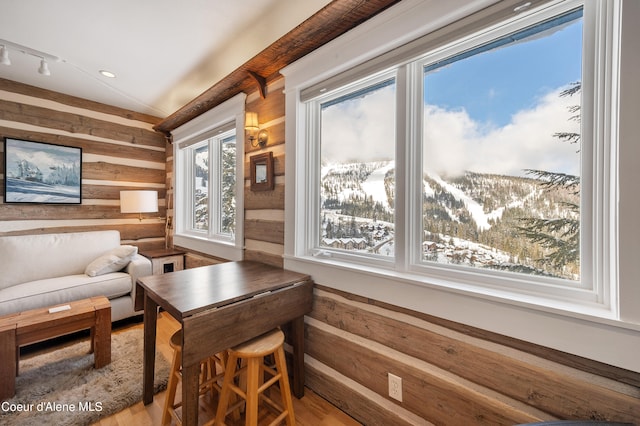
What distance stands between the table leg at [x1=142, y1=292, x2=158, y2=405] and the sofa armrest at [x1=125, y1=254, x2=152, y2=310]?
1.41 m

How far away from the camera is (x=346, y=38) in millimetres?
1611

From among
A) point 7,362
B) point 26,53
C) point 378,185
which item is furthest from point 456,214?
point 26,53

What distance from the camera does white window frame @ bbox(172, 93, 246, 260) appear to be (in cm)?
246

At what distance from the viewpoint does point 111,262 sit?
282 cm

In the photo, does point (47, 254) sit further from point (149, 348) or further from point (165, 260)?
point (149, 348)

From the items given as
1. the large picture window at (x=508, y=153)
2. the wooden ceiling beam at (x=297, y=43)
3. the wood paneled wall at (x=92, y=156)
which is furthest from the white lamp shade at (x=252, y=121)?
the wood paneled wall at (x=92, y=156)

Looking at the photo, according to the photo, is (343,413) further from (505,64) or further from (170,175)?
(170,175)

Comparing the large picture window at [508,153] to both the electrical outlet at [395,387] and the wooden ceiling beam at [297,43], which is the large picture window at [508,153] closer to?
the wooden ceiling beam at [297,43]

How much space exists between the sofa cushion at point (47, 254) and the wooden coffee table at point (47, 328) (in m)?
0.95

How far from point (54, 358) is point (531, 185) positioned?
11.8ft

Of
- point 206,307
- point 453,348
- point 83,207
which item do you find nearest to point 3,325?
point 206,307

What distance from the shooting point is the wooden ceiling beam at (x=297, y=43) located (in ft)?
4.71

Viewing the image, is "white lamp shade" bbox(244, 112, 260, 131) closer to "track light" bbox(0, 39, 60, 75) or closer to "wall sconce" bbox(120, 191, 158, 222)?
"track light" bbox(0, 39, 60, 75)

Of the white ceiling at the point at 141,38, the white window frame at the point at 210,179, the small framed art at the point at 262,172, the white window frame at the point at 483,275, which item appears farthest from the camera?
the white window frame at the point at 210,179
